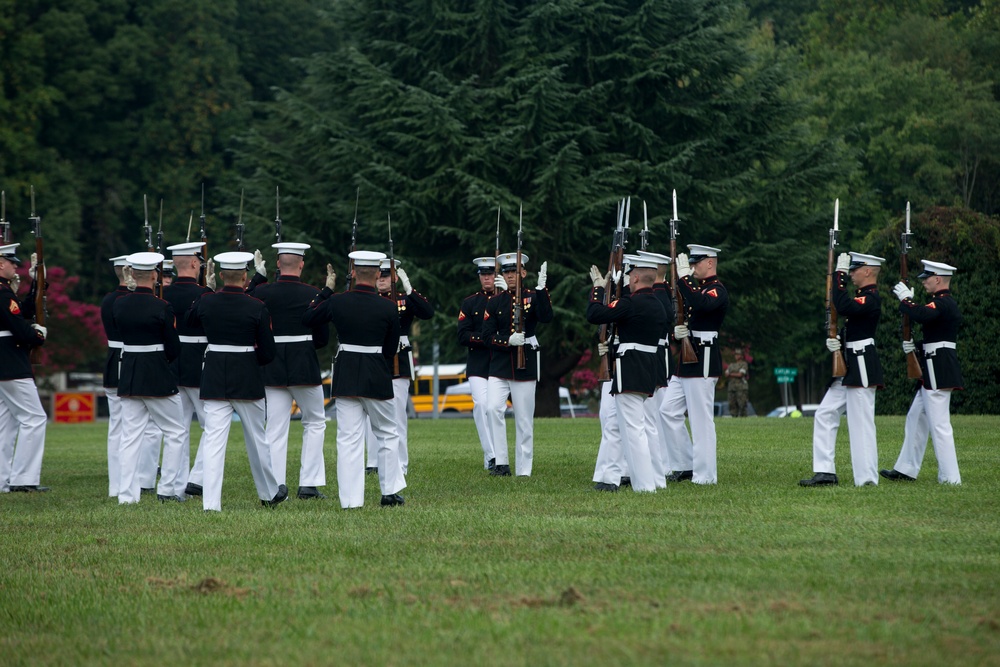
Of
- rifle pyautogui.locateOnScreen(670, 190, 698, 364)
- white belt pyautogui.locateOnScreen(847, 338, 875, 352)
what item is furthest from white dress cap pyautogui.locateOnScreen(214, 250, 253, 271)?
white belt pyautogui.locateOnScreen(847, 338, 875, 352)

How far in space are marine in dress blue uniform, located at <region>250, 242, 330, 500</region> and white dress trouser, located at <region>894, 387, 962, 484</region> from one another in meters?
5.93

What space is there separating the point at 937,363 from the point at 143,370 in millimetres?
7676

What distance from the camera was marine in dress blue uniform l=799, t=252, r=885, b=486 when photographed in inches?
559

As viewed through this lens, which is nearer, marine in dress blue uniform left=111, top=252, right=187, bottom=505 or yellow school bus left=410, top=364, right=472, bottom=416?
marine in dress blue uniform left=111, top=252, right=187, bottom=505

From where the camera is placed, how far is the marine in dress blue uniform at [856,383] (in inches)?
559

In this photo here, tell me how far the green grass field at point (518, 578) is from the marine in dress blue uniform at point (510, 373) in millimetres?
1673

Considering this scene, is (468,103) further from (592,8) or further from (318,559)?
(318,559)

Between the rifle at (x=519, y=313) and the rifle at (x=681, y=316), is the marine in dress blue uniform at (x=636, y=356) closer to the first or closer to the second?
the rifle at (x=681, y=316)

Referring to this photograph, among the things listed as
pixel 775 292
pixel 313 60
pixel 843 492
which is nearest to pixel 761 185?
pixel 775 292

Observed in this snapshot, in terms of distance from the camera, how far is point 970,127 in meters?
48.7

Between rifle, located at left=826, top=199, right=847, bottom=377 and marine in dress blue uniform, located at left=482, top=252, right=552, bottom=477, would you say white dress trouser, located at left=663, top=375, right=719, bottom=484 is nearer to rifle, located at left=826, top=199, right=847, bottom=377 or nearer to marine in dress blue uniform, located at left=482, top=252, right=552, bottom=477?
rifle, located at left=826, top=199, right=847, bottom=377

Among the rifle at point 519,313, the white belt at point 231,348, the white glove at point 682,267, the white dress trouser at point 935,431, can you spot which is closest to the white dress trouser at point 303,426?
the white belt at point 231,348

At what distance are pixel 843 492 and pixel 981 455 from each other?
554 cm

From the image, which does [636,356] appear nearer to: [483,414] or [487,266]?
[483,414]
